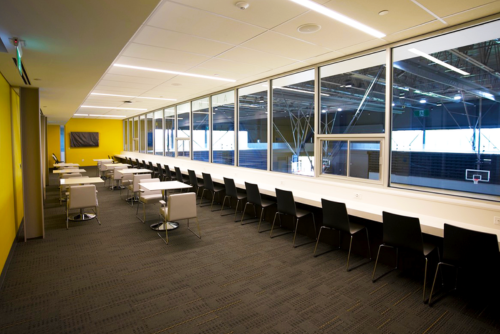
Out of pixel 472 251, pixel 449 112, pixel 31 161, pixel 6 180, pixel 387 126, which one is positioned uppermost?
pixel 449 112

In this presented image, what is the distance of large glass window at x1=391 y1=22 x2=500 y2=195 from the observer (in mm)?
3297

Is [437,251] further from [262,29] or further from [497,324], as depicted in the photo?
[262,29]

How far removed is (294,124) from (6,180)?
497 cm

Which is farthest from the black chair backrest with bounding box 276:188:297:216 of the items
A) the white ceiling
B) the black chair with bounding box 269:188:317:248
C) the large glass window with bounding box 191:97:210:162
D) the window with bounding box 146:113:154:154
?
the window with bounding box 146:113:154:154

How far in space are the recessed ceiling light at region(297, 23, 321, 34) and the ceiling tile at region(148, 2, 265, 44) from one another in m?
0.46

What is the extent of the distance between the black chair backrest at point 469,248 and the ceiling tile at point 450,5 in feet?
7.11

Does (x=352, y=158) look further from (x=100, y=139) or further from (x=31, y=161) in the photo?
(x=100, y=139)

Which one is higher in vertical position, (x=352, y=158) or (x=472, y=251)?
(x=352, y=158)

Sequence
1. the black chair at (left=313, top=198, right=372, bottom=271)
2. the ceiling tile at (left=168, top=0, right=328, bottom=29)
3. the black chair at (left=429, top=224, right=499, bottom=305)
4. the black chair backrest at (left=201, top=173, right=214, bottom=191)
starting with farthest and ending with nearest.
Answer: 1. the black chair backrest at (left=201, top=173, right=214, bottom=191)
2. the black chair at (left=313, top=198, right=372, bottom=271)
3. the ceiling tile at (left=168, top=0, right=328, bottom=29)
4. the black chair at (left=429, top=224, right=499, bottom=305)

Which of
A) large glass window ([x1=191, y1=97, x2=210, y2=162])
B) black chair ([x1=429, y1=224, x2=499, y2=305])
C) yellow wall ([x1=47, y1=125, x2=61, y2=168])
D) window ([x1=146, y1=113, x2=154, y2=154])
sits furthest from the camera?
yellow wall ([x1=47, y1=125, x2=61, y2=168])

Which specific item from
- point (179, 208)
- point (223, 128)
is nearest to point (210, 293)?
point (179, 208)

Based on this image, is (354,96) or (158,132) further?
(158,132)

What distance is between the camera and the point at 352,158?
4.57 meters

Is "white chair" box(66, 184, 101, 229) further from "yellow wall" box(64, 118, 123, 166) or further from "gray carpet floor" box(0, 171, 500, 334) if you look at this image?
"yellow wall" box(64, 118, 123, 166)
